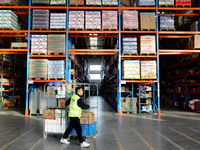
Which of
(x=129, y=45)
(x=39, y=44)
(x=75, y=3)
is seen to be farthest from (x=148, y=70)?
(x=39, y=44)

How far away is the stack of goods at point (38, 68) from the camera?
11.6 meters

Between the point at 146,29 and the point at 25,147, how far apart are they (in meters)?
9.91

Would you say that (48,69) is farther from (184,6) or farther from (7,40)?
(184,6)

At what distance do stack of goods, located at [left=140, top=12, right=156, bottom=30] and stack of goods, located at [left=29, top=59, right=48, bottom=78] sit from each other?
640 centimetres

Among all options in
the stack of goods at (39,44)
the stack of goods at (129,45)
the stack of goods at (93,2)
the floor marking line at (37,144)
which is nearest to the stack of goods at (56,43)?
the stack of goods at (39,44)

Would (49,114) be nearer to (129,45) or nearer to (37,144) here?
(37,144)

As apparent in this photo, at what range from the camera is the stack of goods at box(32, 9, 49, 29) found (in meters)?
12.0

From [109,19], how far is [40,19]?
4.28 meters

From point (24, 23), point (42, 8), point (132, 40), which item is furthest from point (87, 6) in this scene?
point (24, 23)

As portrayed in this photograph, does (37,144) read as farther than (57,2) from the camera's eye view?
No

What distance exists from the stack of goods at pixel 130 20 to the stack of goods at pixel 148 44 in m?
0.94

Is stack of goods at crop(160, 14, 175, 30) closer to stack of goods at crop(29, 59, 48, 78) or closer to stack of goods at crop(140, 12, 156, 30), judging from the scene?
stack of goods at crop(140, 12, 156, 30)

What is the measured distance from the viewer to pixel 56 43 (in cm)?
1189

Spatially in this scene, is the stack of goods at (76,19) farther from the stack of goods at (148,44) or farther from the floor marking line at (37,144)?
the floor marking line at (37,144)
